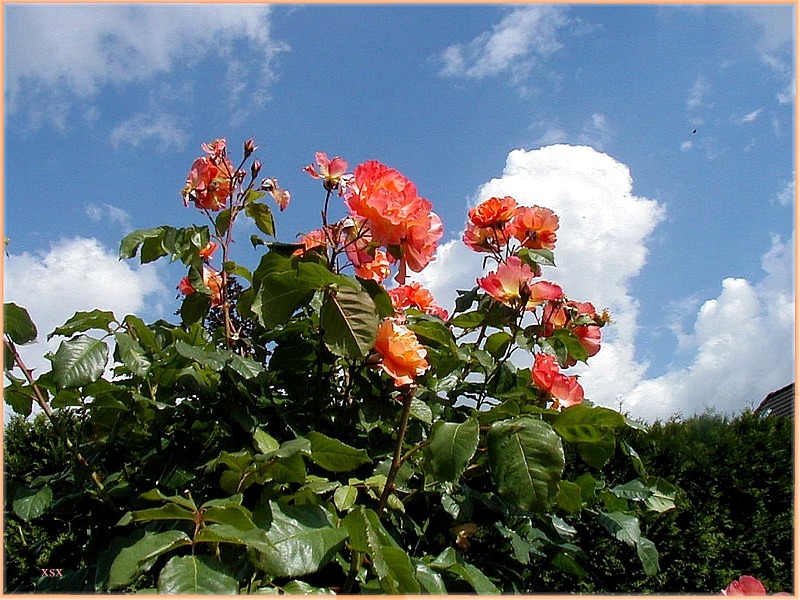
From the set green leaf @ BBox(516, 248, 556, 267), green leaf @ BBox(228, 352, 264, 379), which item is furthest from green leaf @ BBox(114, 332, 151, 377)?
green leaf @ BBox(516, 248, 556, 267)

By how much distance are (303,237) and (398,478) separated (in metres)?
0.62

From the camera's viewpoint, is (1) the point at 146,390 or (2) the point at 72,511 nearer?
(1) the point at 146,390

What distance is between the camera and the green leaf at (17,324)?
5.26ft

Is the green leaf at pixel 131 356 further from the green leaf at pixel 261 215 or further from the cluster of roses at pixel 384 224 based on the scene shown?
the green leaf at pixel 261 215

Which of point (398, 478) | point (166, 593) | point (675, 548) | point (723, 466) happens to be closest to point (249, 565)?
point (166, 593)

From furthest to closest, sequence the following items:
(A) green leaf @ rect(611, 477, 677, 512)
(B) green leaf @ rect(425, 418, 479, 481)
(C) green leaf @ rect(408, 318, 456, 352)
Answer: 1. (A) green leaf @ rect(611, 477, 677, 512)
2. (C) green leaf @ rect(408, 318, 456, 352)
3. (B) green leaf @ rect(425, 418, 479, 481)

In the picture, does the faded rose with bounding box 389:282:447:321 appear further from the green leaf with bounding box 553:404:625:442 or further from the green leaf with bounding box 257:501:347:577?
the green leaf with bounding box 257:501:347:577

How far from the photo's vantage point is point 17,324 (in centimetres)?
161

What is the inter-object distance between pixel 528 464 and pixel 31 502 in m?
1.17

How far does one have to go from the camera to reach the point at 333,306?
137 cm

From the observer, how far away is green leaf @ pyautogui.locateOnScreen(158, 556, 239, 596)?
1004 mm

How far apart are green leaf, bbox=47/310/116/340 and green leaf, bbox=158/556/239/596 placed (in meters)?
0.76

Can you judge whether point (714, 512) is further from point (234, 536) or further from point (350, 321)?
point (234, 536)

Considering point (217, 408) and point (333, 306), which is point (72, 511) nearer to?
point (217, 408)
